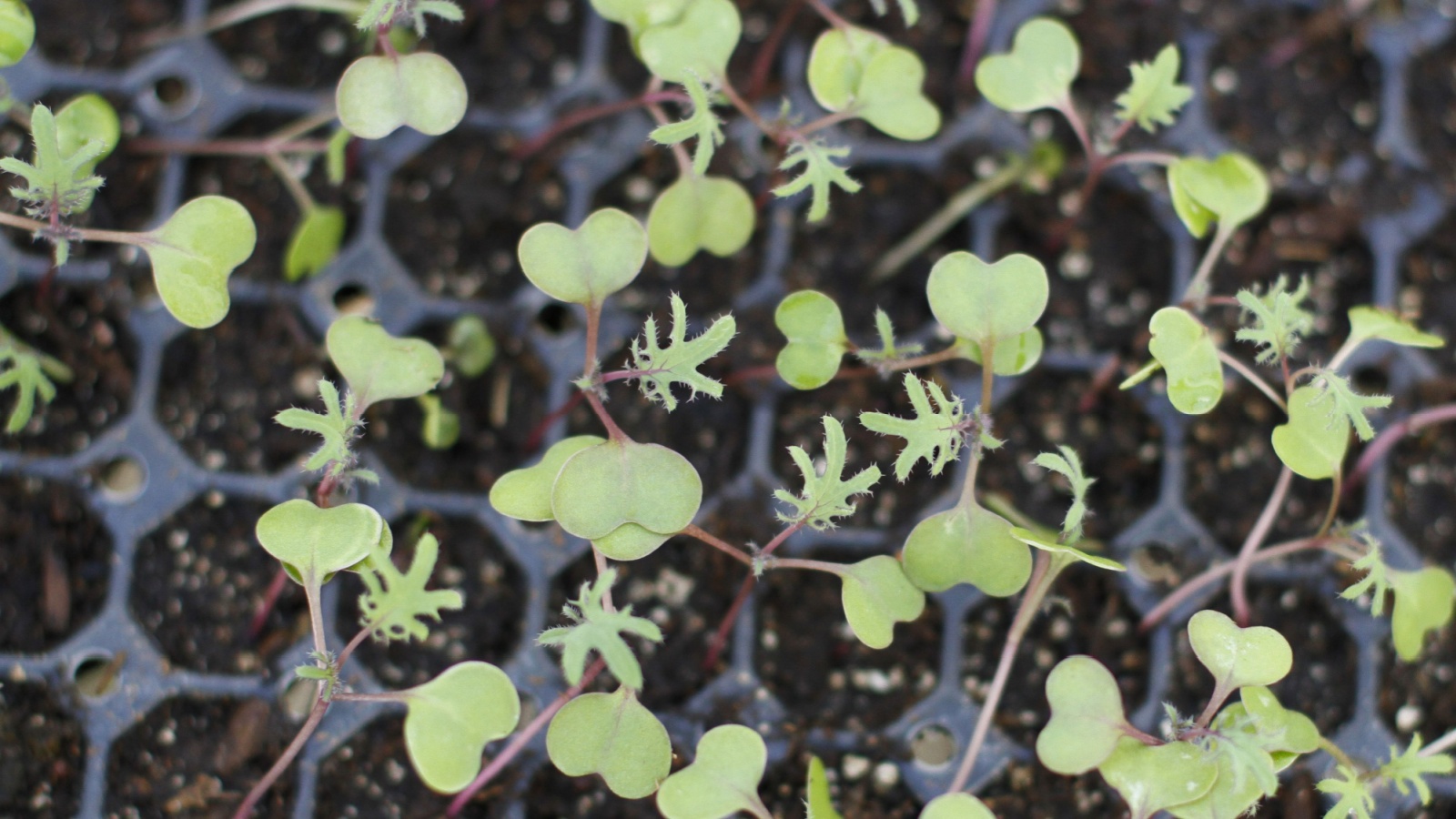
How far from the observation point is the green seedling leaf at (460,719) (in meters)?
0.80

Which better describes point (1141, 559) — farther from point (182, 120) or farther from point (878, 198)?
point (182, 120)

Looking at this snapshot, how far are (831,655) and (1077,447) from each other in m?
0.33

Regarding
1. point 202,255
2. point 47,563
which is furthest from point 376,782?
point 202,255

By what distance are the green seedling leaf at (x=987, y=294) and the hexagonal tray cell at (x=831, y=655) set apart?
283 mm

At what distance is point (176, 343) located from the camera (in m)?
1.10

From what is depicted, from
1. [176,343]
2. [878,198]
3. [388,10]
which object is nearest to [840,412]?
[878,198]

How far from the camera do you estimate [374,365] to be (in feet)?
3.02

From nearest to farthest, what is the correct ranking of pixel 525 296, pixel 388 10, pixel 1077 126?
1. pixel 388 10
2. pixel 1077 126
3. pixel 525 296

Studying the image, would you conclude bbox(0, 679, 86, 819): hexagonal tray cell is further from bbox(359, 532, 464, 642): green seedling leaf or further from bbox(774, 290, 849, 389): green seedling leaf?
bbox(774, 290, 849, 389): green seedling leaf

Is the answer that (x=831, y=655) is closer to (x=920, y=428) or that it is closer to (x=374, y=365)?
(x=920, y=428)

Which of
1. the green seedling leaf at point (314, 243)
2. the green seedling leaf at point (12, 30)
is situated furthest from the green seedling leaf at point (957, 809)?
the green seedling leaf at point (12, 30)

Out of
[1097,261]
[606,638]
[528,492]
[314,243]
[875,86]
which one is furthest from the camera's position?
[1097,261]

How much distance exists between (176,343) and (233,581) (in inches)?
9.7

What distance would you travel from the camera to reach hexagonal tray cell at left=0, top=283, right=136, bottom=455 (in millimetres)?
1073
